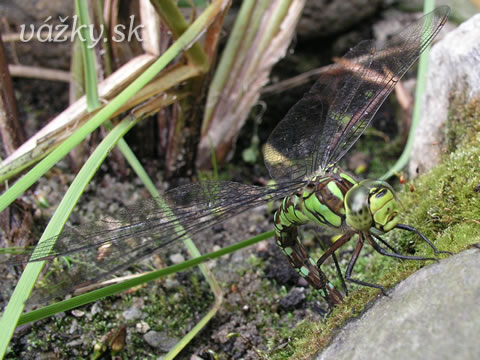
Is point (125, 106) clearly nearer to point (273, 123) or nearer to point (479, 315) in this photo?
point (273, 123)

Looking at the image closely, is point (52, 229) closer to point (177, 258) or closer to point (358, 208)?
point (177, 258)

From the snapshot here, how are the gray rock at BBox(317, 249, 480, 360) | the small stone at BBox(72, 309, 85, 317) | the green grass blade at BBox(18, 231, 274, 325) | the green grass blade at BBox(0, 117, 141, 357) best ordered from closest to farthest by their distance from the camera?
the gray rock at BBox(317, 249, 480, 360)
the green grass blade at BBox(0, 117, 141, 357)
the green grass blade at BBox(18, 231, 274, 325)
the small stone at BBox(72, 309, 85, 317)

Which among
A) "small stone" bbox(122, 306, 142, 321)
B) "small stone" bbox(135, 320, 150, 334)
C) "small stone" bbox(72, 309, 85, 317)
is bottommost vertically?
"small stone" bbox(135, 320, 150, 334)

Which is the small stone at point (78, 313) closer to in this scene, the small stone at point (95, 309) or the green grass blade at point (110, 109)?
the small stone at point (95, 309)

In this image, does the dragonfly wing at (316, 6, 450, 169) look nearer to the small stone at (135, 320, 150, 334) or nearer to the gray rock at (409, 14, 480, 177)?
the gray rock at (409, 14, 480, 177)

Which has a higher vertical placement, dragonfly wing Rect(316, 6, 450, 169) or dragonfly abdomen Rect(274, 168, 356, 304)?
dragonfly wing Rect(316, 6, 450, 169)

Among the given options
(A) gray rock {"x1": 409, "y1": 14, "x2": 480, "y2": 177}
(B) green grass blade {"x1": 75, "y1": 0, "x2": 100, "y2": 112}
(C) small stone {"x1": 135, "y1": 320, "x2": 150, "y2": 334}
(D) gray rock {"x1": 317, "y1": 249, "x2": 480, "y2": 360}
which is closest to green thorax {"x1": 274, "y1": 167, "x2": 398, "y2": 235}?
(D) gray rock {"x1": 317, "y1": 249, "x2": 480, "y2": 360}

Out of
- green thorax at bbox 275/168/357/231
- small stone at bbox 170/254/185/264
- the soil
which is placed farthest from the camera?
small stone at bbox 170/254/185/264

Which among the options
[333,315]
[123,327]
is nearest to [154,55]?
[123,327]
